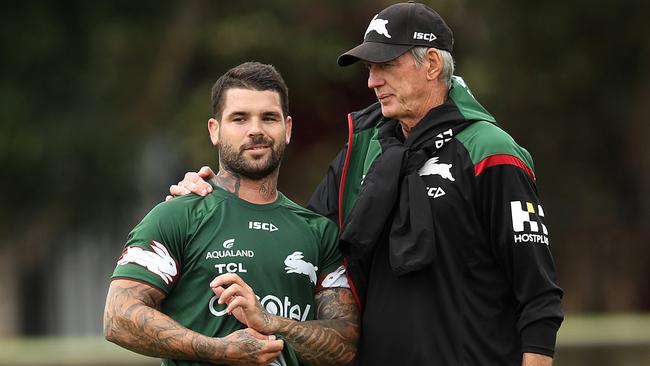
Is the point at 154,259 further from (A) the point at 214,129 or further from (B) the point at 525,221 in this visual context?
(B) the point at 525,221

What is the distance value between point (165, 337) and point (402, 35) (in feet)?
5.24

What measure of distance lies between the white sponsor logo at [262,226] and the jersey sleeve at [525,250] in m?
0.87

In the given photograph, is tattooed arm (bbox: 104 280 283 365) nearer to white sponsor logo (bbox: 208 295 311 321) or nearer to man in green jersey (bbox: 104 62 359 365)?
man in green jersey (bbox: 104 62 359 365)

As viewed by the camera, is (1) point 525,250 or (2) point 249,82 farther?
(2) point 249,82

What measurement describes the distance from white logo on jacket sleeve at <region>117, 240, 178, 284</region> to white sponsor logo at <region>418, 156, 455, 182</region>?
3.65 ft

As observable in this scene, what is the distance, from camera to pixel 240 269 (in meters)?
5.41

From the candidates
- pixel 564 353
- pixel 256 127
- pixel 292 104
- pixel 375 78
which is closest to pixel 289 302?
pixel 256 127

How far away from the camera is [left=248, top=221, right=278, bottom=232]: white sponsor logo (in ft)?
18.2

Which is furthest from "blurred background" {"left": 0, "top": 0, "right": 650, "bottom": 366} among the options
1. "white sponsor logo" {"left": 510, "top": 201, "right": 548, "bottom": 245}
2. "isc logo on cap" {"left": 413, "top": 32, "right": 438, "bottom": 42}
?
"white sponsor logo" {"left": 510, "top": 201, "right": 548, "bottom": 245}

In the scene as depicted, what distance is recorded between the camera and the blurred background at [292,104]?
1805 centimetres

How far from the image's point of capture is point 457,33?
19.2 meters

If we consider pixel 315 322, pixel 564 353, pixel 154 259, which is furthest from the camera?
pixel 564 353

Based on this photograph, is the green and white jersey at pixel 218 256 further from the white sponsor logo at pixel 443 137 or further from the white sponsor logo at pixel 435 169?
the white sponsor logo at pixel 443 137

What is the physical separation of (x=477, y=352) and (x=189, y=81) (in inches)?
569
